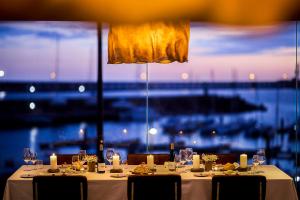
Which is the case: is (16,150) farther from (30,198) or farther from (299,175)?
(30,198)

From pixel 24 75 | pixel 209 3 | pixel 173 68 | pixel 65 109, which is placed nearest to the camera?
pixel 209 3

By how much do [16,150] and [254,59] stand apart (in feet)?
32.9

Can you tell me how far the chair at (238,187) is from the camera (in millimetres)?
3395

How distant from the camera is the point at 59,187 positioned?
11.1 ft

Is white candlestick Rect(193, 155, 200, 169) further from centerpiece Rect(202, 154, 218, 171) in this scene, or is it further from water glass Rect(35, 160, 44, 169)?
water glass Rect(35, 160, 44, 169)

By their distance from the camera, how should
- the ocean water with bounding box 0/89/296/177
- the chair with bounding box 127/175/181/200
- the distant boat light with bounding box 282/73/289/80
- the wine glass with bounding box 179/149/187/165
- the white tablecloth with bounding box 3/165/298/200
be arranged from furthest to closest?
the ocean water with bounding box 0/89/296/177, the distant boat light with bounding box 282/73/289/80, the wine glass with bounding box 179/149/187/165, the white tablecloth with bounding box 3/165/298/200, the chair with bounding box 127/175/181/200

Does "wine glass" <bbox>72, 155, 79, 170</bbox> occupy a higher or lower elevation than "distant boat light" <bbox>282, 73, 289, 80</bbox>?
lower

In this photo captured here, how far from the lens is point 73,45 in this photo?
320 inches

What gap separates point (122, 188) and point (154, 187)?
15.3 inches

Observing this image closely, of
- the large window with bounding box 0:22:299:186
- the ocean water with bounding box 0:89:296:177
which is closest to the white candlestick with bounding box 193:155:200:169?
the large window with bounding box 0:22:299:186

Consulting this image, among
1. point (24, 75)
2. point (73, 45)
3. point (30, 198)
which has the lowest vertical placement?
point (30, 198)

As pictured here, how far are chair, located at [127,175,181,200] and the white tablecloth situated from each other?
0.28 m

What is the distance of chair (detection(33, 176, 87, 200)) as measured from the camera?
336 centimetres

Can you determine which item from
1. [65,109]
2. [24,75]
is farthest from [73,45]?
[65,109]
